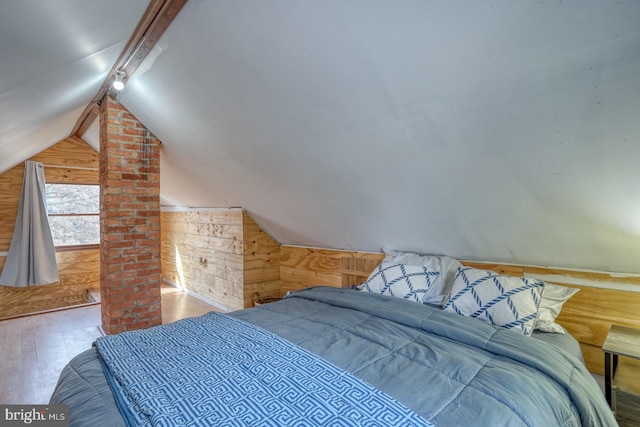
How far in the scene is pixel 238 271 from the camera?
3.70 m

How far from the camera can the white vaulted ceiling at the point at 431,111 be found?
114 centimetres

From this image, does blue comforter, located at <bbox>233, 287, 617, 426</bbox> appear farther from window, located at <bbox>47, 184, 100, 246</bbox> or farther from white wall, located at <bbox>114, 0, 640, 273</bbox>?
window, located at <bbox>47, 184, 100, 246</bbox>

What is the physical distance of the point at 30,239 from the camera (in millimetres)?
4246

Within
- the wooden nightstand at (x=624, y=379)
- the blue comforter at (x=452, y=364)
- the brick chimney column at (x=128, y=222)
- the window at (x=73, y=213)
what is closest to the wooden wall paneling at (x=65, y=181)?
the window at (x=73, y=213)

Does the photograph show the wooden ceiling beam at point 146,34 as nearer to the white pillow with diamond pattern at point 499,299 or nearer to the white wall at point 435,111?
the white wall at point 435,111

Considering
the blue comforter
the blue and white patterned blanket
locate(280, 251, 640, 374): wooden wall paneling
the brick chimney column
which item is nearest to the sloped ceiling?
the brick chimney column

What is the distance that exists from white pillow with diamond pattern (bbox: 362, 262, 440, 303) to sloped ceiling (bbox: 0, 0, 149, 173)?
7.22ft

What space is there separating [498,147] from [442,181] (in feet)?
1.27

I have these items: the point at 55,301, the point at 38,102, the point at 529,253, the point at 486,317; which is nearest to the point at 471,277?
the point at 486,317

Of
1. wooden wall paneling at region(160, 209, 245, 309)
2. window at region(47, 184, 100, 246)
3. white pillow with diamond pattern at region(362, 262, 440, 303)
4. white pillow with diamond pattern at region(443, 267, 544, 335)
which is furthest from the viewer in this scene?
window at region(47, 184, 100, 246)

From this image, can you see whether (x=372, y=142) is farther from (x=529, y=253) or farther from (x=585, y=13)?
(x=529, y=253)

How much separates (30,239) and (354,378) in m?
5.09

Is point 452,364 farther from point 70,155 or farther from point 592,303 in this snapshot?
point 70,155

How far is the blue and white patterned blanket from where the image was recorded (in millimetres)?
941
